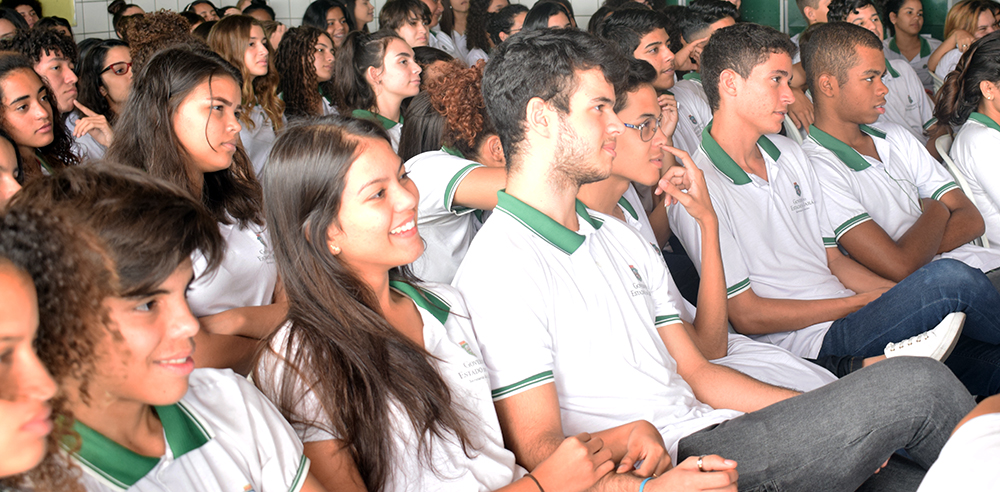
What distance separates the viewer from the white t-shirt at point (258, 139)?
3.15 metres

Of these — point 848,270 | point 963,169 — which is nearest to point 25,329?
point 848,270

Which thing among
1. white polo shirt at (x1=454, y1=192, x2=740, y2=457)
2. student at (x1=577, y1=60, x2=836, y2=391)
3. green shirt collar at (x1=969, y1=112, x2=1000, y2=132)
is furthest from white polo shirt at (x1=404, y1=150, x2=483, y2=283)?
green shirt collar at (x1=969, y1=112, x2=1000, y2=132)

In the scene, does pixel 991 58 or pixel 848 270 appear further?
pixel 991 58

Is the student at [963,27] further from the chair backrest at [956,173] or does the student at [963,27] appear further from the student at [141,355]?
the student at [141,355]

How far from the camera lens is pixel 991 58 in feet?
10.2

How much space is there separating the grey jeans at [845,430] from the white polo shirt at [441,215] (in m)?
0.98

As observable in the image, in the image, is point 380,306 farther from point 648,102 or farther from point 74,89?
point 74,89

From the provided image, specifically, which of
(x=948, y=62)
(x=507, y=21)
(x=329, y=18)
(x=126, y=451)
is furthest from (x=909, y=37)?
(x=126, y=451)

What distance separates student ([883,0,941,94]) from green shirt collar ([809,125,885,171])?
288 centimetres

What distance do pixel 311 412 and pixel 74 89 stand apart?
276 centimetres

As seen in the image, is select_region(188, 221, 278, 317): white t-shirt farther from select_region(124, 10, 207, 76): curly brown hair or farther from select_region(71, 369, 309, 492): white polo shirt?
select_region(124, 10, 207, 76): curly brown hair

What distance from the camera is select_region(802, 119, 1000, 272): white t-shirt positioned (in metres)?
2.68

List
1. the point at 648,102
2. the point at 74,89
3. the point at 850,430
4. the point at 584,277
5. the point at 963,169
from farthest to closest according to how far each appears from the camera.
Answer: the point at 74,89 → the point at 963,169 → the point at 648,102 → the point at 584,277 → the point at 850,430

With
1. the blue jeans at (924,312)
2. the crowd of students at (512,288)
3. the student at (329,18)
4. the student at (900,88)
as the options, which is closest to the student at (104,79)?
the crowd of students at (512,288)
